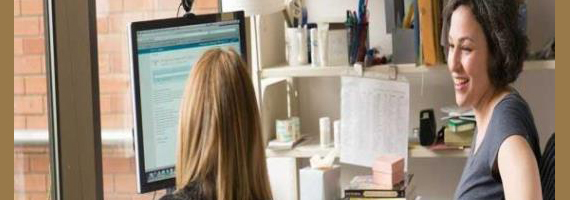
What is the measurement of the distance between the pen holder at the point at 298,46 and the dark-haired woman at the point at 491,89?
739 mm

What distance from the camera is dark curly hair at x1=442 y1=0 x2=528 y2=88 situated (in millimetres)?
1947

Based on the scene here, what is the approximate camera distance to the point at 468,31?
199cm

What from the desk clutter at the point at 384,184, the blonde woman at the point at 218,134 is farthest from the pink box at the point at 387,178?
the blonde woman at the point at 218,134

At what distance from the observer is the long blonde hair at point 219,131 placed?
1691 millimetres

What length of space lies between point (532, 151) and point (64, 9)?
43.2 inches

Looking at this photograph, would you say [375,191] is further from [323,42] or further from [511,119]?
[511,119]

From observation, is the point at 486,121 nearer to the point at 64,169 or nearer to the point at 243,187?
the point at 243,187

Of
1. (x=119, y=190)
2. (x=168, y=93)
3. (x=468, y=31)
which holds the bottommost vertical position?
(x=119, y=190)

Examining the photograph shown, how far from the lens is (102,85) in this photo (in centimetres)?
207

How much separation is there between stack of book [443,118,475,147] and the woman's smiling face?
0.56m

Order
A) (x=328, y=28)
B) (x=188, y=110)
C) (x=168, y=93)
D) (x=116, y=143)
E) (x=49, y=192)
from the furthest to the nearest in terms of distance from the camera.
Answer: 1. (x=328, y=28)
2. (x=116, y=143)
3. (x=168, y=93)
4. (x=49, y=192)
5. (x=188, y=110)

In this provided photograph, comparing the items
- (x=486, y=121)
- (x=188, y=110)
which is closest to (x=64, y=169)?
(x=188, y=110)

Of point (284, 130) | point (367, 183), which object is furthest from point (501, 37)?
point (284, 130)

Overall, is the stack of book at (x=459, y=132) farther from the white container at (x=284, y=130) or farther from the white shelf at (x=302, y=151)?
the white container at (x=284, y=130)
